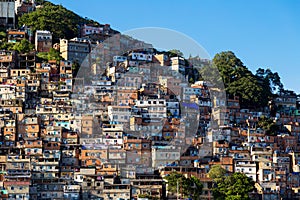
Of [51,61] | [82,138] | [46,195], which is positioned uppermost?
[51,61]

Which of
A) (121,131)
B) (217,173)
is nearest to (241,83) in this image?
(121,131)

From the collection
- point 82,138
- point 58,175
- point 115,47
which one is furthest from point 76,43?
point 58,175

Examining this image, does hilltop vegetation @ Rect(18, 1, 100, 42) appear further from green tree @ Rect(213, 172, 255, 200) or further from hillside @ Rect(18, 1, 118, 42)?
green tree @ Rect(213, 172, 255, 200)

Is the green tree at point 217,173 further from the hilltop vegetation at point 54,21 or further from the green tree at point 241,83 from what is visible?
the hilltop vegetation at point 54,21

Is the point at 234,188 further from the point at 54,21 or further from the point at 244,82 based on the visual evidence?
the point at 54,21

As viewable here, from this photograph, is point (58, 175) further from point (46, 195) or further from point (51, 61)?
point (51, 61)
